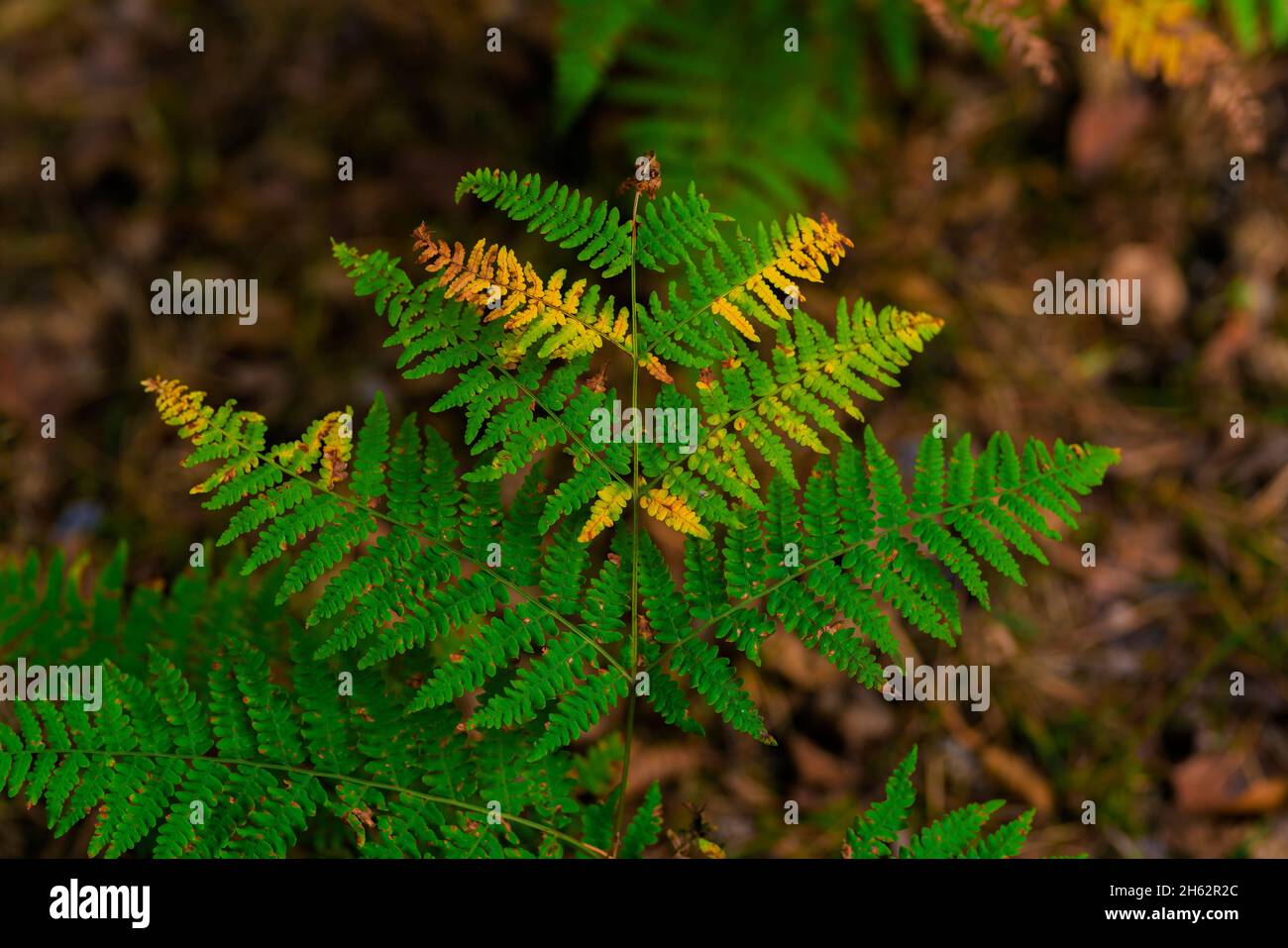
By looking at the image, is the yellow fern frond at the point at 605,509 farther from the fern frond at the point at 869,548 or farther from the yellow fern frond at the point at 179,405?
the yellow fern frond at the point at 179,405

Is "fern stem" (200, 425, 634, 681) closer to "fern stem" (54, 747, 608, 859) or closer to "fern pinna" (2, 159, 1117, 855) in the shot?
"fern pinna" (2, 159, 1117, 855)

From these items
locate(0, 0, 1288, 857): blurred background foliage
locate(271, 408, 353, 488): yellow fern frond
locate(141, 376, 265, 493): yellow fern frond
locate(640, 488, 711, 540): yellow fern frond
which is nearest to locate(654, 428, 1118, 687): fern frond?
locate(640, 488, 711, 540): yellow fern frond

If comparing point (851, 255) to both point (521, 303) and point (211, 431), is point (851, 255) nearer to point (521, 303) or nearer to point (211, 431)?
point (521, 303)

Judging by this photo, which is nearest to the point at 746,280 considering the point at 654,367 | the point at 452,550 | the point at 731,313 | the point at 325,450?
the point at 731,313

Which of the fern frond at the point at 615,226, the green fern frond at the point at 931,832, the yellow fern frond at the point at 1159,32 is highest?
the yellow fern frond at the point at 1159,32

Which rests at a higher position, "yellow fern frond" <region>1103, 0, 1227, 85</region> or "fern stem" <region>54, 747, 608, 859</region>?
"yellow fern frond" <region>1103, 0, 1227, 85</region>

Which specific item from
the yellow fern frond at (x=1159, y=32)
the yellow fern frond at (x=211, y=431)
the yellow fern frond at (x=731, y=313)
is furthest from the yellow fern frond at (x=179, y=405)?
the yellow fern frond at (x=1159, y=32)
